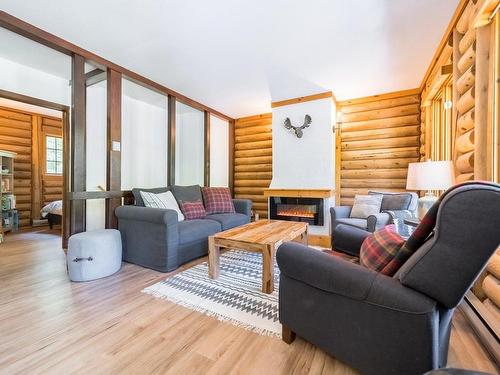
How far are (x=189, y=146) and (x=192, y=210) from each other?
2080 millimetres

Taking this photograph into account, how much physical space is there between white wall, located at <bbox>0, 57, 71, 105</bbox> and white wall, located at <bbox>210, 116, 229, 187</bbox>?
250 centimetres

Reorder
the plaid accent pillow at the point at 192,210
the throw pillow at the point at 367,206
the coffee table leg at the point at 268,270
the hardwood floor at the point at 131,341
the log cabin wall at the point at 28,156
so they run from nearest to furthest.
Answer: the hardwood floor at the point at 131,341, the coffee table leg at the point at 268,270, the plaid accent pillow at the point at 192,210, the throw pillow at the point at 367,206, the log cabin wall at the point at 28,156

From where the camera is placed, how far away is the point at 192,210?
11.1 feet

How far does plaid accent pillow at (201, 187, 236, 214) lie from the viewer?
12.7 ft

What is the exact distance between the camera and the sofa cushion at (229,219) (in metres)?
3.36

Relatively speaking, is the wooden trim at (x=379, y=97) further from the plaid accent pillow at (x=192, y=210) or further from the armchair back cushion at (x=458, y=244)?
the armchair back cushion at (x=458, y=244)

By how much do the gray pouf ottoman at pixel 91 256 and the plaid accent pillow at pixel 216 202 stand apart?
63.6 inches

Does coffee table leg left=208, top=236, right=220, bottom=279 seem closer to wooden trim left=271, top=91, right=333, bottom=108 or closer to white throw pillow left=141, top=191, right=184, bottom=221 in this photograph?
white throw pillow left=141, top=191, right=184, bottom=221

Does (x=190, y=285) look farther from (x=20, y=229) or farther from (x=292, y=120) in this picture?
(x=20, y=229)

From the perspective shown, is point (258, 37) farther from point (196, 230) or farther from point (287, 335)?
point (287, 335)

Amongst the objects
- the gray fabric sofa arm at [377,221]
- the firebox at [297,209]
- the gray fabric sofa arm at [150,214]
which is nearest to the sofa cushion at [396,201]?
the gray fabric sofa arm at [377,221]

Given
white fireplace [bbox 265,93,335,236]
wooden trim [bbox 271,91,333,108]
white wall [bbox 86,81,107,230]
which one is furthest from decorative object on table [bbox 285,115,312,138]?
white wall [bbox 86,81,107,230]

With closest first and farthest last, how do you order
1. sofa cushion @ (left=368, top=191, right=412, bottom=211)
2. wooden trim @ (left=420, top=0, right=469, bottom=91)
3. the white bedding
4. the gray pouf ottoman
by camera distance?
wooden trim @ (left=420, top=0, right=469, bottom=91) → the gray pouf ottoman → sofa cushion @ (left=368, top=191, right=412, bottom=211) → the white bedding

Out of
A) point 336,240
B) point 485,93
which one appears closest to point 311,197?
point 336,240
